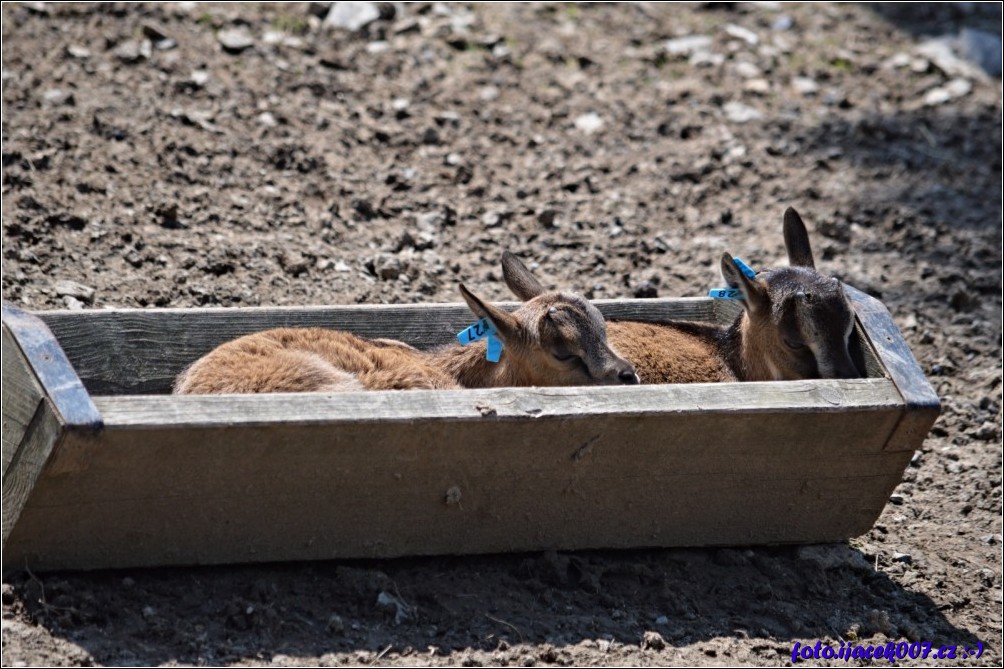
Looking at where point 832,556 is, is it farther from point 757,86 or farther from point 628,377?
point 757,86

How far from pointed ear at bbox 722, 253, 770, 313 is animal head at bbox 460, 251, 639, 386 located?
2.45 ft

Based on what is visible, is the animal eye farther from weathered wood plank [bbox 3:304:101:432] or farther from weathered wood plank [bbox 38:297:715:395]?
weathered wood plank [bbox 3:304:101:432]

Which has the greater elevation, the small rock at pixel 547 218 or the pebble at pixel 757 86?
the pebble at pixel 757 86

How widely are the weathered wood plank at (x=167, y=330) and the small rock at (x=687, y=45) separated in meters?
6.05

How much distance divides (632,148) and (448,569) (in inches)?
224

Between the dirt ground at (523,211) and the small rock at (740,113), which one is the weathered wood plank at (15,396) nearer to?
the dirt ground at (523,211)

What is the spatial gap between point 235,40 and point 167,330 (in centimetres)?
512

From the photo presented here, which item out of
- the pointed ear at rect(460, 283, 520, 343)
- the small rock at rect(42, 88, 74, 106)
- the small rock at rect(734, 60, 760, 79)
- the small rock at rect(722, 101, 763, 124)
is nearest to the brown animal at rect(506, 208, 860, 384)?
the pointed ear at rect(460, 283, 520, 343)

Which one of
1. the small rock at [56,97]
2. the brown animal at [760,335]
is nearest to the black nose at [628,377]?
the brown animal at [760,335]

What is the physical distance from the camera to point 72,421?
461cm

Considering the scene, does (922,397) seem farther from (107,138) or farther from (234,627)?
(107,138)

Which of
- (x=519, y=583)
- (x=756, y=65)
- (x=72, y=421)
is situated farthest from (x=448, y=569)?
(x=756, y=65)

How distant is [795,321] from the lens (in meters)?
6.75

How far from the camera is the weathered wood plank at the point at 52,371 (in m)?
4.64
